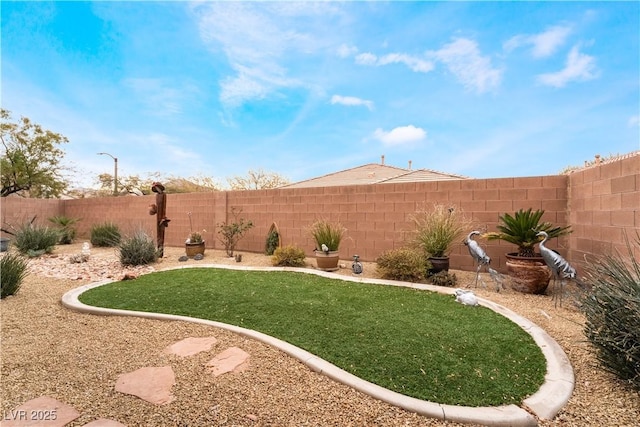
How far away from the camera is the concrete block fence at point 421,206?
12.1 feet

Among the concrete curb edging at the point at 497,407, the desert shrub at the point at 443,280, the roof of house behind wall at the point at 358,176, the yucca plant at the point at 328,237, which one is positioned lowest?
the concrete curb edging at the point at 497,407

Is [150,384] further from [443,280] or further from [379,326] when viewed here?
[443,280]

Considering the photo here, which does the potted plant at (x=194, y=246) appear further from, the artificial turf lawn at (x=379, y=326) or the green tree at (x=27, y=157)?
the green tree at (x=27, y=157)

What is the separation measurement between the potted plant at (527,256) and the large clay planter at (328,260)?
2.64 metres

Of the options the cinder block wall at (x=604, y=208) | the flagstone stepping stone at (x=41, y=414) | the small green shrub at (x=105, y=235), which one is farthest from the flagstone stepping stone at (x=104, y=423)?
the small green shrub at (x=105, y=235)

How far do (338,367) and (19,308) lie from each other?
4.15 meters

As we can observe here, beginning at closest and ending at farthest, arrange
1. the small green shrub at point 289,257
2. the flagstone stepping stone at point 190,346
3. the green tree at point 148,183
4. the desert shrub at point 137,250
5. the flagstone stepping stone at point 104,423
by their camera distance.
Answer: the flagstone stepping stone at point 104,423 → the flagstone stepping stone at point 190,346 → the small green shrub at point 289,257 → the desert shrub at point 137,250 → the green tree at point 148,183

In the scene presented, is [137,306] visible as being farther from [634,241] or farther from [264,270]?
[634,241]

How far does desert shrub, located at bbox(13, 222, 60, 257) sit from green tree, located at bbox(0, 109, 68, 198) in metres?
8.37

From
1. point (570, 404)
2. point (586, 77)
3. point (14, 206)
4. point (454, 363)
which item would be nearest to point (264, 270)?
point (454, 363)

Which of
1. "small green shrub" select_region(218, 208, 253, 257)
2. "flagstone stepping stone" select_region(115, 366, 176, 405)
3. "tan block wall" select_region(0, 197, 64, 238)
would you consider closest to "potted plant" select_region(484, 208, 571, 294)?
"flagstone stepping stone" select_region(115, 366, 176, 405)

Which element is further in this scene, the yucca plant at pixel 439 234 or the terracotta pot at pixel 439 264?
the yucca plant at pixel 439 234

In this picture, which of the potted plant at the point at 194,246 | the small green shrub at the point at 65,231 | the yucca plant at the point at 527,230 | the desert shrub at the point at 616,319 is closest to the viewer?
the desert shrub at the point at 616,319

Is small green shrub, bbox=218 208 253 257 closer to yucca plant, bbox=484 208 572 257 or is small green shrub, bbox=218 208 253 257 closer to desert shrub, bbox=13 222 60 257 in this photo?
desert shrub, bbox=13 222 60 257
